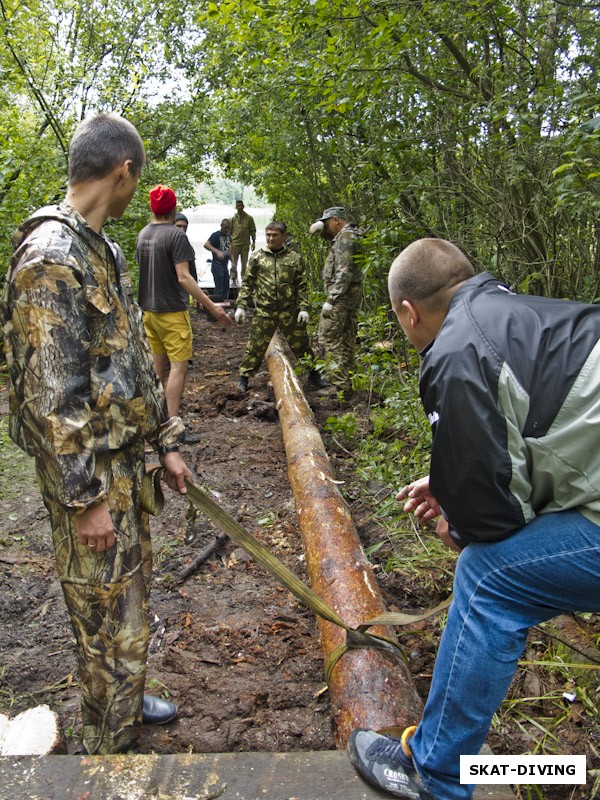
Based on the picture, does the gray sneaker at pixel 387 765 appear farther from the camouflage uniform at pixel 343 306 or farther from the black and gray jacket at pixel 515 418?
the camouflage uniform at pixel 343 306

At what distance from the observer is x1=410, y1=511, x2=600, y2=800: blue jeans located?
1.75 meters

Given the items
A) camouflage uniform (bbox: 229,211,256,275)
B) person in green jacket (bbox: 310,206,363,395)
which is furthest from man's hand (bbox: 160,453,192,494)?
camouflage uniform (bbox: 229,211,256,275)

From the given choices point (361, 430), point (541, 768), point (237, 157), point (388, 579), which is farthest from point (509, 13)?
point (237, 157)

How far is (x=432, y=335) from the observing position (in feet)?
7.16

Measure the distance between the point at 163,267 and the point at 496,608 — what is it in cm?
516

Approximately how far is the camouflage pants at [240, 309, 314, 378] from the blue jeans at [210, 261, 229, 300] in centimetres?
750

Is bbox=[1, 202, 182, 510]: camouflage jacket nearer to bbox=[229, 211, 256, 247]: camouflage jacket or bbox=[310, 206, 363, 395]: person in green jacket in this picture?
bbox=[310, 206, 363, 395]: person in green jacket

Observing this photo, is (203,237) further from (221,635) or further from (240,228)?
(221,635)

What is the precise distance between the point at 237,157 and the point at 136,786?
52.8 feet

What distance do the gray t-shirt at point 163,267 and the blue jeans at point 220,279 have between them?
31.5 feet

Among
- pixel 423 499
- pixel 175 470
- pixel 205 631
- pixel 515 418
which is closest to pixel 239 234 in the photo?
pixel 205 631

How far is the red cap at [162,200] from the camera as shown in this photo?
6.08 meters

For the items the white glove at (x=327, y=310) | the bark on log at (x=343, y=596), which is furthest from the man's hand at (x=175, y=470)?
the white glove at (x=327, y=310)

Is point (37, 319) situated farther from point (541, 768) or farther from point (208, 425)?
point (208, 425)
